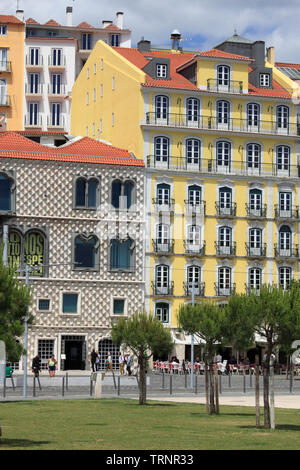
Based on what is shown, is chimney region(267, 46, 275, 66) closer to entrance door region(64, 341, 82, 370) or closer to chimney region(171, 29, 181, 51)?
chimney region(171, 29, 181, 51)

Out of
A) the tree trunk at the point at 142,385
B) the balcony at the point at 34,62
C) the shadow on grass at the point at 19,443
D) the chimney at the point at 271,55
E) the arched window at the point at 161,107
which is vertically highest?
the balcony at the point at 34,62

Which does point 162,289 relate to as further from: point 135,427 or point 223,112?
point 135,427

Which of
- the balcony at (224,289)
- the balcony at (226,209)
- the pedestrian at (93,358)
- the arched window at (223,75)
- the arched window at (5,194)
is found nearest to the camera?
the pedestrian at (93,358)

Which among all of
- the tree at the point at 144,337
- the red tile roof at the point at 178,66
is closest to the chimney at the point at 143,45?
the red tile roof at the point at 178,66

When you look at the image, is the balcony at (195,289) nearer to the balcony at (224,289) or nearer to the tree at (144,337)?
the balcony at (224,289)

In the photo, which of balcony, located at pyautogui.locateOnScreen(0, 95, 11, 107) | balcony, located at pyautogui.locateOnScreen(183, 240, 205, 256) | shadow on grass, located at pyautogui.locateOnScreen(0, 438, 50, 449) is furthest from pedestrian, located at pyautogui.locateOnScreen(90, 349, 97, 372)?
shadow on grass, located at pyautogui.locateOnScreen(0, 438, 50, 449)

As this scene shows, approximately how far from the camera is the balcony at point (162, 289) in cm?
7725

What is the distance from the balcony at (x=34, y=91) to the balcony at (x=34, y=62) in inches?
67.5

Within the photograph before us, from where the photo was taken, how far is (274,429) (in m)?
31.3

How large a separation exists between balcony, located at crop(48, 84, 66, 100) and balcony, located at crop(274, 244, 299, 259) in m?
35.8

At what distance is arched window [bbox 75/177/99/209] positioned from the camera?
249ft

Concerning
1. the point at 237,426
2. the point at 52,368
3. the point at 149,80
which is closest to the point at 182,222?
the point at 149,80

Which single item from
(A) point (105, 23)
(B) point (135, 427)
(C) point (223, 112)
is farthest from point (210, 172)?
(B) point (135, 427)

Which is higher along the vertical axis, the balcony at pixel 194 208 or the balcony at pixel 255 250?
the balcony at pixel 194 208
